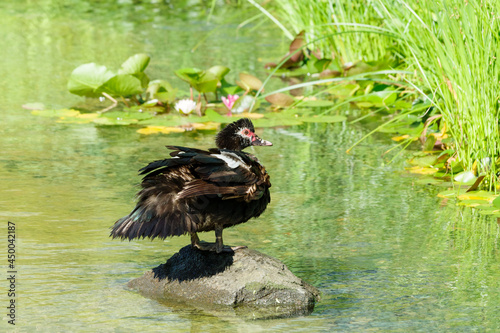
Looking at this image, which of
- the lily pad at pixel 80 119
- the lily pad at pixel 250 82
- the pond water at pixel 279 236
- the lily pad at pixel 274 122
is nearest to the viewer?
→ the pond water at pixel 279 236

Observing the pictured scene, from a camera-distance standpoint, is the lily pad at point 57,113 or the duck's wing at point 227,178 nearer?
the duck's wing at point 227,178

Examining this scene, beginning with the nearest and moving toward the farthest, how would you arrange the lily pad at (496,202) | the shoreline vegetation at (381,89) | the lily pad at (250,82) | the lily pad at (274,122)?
the lily pad at (496,202), the shoreline vegetation at (381,89), the lily pad at (274,122), the lily pad at (250,82)

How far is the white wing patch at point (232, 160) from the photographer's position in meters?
3.97

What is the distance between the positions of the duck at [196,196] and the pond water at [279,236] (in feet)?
1.31

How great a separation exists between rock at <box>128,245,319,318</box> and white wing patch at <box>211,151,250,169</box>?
0.47 meters

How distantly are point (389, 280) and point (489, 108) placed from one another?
1965 mm

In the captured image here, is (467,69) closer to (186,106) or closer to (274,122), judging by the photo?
(274,122)

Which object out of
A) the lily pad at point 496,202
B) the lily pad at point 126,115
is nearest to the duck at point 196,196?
the lily pad at point 496,202

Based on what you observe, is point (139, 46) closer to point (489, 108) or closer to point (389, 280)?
point (489, 108)

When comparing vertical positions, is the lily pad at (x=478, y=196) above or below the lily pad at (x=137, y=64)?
below

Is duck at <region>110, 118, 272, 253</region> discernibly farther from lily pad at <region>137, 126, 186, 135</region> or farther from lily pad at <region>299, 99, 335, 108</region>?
lily pad at <region>299, 99, 335, 108</region>

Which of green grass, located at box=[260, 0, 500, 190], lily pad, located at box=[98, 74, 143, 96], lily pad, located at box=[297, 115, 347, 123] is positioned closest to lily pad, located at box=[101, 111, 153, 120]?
lily pad, located at box=[98, 74, 143, 96]

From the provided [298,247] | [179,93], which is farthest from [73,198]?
[179,93]

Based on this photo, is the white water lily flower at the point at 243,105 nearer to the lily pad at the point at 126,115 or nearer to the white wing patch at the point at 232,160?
the lily pad at the point at 126,115
